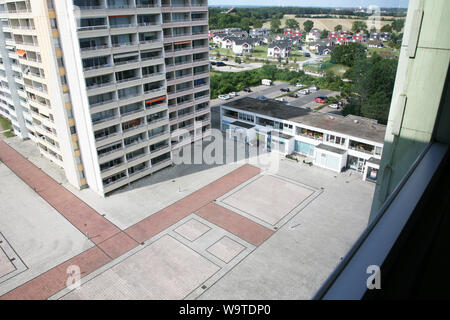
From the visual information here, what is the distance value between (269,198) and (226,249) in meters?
3.26

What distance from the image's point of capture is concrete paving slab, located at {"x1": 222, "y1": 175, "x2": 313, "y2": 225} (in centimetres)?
1176

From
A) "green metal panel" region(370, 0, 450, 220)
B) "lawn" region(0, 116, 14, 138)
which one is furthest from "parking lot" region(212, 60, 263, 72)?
"green metal panel" region(370, 0, 450, 220)

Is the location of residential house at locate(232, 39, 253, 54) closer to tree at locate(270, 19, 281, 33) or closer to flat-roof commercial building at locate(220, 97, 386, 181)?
tree at locate(270, 19, 281, 33)

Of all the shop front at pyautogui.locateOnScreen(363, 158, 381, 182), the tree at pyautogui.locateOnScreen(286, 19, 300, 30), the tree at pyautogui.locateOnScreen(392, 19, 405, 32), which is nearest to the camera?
the tree at pyautogui.locateOnScreen(392, 19, 405, 32)

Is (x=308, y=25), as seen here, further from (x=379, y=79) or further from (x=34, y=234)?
(x=379, y=79)

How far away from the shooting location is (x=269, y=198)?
12.6m

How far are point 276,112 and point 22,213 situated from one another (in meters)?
12.0

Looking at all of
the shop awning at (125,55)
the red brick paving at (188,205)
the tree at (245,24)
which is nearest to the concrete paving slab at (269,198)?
the red brick paving at (188,205)

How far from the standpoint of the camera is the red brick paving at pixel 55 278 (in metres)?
8.57

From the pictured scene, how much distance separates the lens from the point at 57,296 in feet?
27.8

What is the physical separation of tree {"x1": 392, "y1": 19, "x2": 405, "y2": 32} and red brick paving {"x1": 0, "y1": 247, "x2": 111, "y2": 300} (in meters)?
9.39

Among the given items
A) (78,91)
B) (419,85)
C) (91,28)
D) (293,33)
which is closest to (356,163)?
(78,91)
